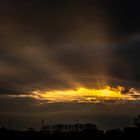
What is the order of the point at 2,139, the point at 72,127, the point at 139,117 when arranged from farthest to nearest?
the point at 72,127, the point at 139,117, the point at 2,139

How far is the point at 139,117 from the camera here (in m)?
133

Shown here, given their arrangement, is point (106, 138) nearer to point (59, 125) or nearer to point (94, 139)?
point (94, 139)

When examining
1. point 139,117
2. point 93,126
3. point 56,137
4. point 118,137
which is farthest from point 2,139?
point 93,126

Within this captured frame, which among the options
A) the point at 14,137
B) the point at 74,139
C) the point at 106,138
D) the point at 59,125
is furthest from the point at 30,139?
the point at 59,125

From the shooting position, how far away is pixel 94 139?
377 feet

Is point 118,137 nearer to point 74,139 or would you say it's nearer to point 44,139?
point 74,139

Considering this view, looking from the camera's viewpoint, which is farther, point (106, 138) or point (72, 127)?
point (72, 127)

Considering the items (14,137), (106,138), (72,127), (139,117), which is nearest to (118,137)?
(106,138)

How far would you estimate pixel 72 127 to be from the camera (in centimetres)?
15938

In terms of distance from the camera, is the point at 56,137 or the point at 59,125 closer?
the point at 56,137

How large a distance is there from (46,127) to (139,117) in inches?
1748

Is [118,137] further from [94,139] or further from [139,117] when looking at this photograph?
[139,117]

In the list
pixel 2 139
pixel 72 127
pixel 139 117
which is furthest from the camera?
pixel 72 127

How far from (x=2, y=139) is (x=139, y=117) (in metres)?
47.4
